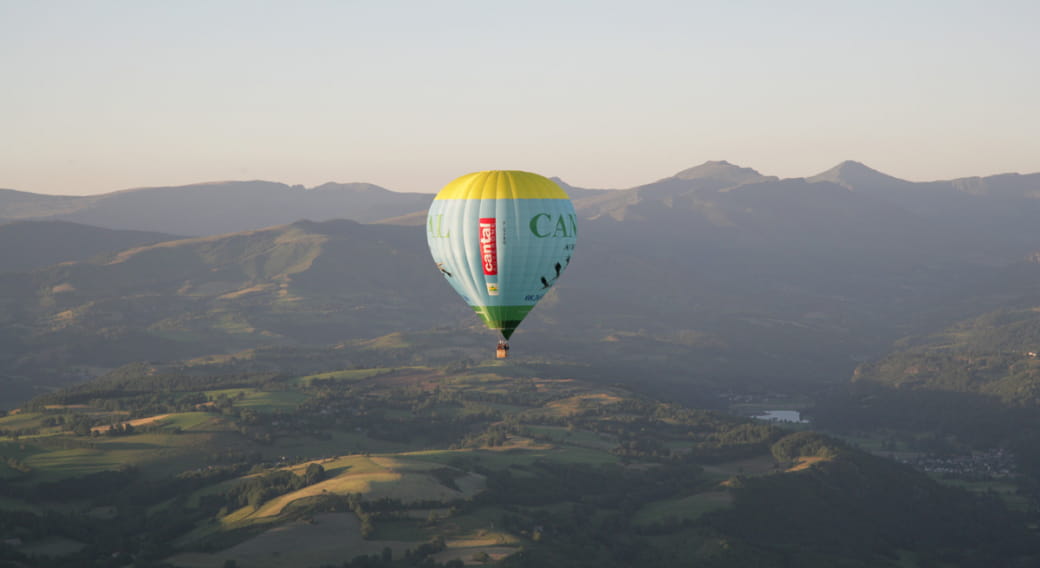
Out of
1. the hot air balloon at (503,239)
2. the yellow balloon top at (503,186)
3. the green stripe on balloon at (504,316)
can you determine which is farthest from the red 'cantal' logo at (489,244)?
the green stripe on balloon at (504,316)

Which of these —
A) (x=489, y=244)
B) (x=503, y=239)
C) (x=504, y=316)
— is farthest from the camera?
(x=504, y=316)

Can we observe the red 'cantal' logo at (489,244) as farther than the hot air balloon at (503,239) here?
No

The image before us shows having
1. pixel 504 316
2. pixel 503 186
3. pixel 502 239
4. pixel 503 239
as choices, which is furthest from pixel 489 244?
pixel 504 316

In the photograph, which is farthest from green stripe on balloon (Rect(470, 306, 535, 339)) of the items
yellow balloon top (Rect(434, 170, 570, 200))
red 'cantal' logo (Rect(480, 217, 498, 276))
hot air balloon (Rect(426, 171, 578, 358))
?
yellow balloon top (Rect(434, 170, 570, 200))

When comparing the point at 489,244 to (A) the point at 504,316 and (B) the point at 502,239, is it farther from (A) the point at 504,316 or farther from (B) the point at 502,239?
(A) the point at 504,316

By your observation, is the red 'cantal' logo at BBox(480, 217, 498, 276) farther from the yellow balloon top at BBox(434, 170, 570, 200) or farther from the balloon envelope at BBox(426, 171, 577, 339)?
the yellow balloon top at BBox(434, 170, 570, 200)

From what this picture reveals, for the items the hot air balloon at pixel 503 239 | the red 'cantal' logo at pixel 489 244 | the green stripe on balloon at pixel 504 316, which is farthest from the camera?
the green stripe on balloon at pixel 504 316

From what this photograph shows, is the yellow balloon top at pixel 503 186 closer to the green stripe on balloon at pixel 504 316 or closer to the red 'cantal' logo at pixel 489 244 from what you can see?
the red 'cantal' logo at pixel 489 244
